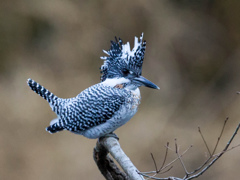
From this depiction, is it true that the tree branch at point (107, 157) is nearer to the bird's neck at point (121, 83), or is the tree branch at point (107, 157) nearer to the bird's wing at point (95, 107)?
the bird's wing at point (95, 107)

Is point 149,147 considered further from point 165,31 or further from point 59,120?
point 59,120

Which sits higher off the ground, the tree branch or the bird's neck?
the bird's neck

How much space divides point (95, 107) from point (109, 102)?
9cm

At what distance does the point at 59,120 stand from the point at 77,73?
2302 mm

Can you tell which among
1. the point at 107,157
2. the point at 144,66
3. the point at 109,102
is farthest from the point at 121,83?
the point at 144,66

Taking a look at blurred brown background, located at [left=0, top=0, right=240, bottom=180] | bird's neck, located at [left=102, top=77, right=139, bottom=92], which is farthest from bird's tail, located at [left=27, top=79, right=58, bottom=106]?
blurred brown background, located at [left=0, top=0, right=240, bottom=180]

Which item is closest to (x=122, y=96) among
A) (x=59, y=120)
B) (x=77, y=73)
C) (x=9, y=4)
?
(x=59, y=120)

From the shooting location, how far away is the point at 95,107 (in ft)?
7.86

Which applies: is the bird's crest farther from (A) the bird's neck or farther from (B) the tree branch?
(B) the tree branch

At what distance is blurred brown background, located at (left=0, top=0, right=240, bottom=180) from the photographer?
465 centimetres

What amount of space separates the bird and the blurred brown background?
7.29ft

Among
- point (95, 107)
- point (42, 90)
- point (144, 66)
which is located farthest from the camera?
point (144, 66)

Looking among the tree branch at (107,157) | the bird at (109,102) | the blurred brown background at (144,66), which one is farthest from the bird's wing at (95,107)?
the blurred brown background at (144,66)

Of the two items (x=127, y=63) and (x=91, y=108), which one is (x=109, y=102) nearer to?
(x=91, y=108)
